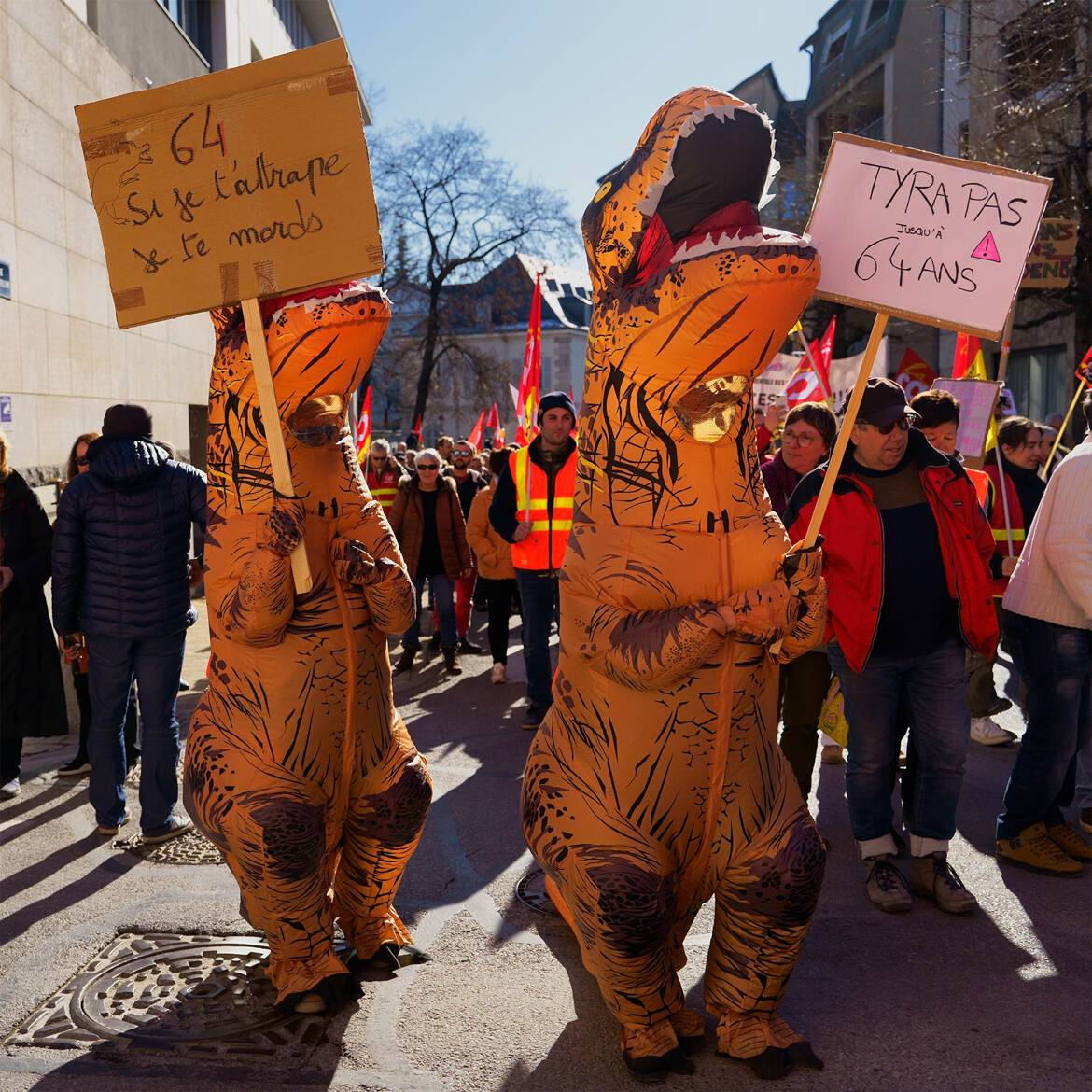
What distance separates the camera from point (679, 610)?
2.79 m

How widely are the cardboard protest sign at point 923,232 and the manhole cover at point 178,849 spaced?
351 centimetres

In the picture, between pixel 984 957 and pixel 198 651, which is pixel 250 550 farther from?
pixel 198 651

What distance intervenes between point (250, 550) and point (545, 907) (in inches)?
75.6

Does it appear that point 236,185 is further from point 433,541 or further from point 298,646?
point 433,541

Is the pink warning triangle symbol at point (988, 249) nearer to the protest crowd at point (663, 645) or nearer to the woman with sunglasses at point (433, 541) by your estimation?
the protest crowd at point (663, 645)

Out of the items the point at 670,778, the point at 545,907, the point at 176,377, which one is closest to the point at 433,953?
the point at 545,907

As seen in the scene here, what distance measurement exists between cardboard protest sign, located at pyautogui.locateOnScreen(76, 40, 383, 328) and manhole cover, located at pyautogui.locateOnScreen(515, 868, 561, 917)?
98.9 inches

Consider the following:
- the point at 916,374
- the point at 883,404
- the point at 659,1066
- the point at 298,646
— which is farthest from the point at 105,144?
the point at 916,374

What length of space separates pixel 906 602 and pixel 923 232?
148 cm

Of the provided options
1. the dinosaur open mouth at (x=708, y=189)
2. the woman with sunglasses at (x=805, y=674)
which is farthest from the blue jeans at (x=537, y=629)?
the dinosaur open mouth at (x=708, y=189)

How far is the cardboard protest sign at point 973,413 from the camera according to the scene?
6656mm

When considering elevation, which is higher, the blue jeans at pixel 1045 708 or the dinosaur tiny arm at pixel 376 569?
the dinosaur tiny arm at pixel 376 569

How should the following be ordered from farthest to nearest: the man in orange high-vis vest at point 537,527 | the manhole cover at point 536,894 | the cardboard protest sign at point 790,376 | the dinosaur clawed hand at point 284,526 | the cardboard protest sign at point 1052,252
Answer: the cardboard protest sign at point 790,376 < the cardboard protest sign at point 1052,252 < the man in orange high-vis vest at point 537,527 < the manhole cover at point 536,894 < the dinosaur clawed hand at point 284,526

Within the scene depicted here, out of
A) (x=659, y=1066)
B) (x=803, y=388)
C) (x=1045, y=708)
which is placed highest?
(x=803, y=388)
